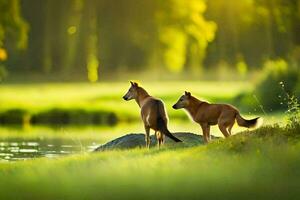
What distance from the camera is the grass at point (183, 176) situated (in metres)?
5.69

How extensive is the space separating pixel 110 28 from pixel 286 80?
394cm

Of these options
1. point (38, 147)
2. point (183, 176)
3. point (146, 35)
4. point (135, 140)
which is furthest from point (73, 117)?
point (183, 176)

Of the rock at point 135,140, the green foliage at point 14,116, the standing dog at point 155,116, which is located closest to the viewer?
the standing dog at point 155,116

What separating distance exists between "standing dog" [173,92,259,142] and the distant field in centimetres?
306

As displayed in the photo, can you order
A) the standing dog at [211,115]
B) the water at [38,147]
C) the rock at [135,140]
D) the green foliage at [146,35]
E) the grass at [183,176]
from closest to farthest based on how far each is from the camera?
the grass at [183,176], the green foliage at [146,35], the standing dog at [211,115], the rock at [135,140], the water at [38,147]

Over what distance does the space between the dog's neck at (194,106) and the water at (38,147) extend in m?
1.71

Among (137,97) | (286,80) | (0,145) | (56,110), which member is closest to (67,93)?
(56,110)

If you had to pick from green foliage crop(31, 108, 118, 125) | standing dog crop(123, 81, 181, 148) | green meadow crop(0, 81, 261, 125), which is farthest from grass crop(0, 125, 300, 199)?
green foliage crop(31, 108, 118, 125)

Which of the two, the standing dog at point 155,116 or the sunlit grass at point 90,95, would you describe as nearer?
the standing dog at point 155,116

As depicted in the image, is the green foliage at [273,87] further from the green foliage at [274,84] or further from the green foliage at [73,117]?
the green foliage at [73,117]

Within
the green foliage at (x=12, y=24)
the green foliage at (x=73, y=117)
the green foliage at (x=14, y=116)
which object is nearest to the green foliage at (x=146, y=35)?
the green foliage at (x=12, y=24)

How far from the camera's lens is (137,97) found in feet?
25.3

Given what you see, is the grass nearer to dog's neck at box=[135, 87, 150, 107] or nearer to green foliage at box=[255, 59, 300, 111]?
dog's neck at box=[135, 87, 150, 107]

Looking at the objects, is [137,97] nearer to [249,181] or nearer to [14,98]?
[249,181]
